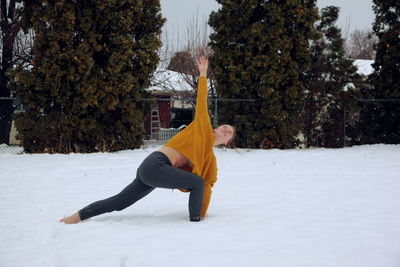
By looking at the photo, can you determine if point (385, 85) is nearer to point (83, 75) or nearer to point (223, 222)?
point (83, 75)

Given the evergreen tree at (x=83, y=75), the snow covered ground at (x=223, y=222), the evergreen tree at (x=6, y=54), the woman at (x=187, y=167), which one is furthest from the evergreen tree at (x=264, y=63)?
the woman at (x=187, y=167)

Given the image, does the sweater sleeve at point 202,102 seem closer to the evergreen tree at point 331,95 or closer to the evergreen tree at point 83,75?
the evergreen tree at point 83,75

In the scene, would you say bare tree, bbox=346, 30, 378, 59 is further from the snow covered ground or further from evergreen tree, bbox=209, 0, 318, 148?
the snow covered ground

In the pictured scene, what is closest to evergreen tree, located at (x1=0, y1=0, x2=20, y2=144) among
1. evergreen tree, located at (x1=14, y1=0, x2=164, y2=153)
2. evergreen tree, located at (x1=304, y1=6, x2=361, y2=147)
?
evergreen tree, located at (x1=14, y1=0, x2=164, y2=153)

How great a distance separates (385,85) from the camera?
13.2 m

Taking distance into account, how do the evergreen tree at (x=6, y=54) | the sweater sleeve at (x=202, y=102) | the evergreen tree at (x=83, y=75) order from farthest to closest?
the evergreen tree at (x=6, y=54), the evergreen tree at (x=83, y=75), the sweater sleeve at (x=202, y=102)

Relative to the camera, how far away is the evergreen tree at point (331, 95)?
13.2 meters

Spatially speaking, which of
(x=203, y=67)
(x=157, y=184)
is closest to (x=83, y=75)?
(x=203, y=67)

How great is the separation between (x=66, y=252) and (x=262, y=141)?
31.5ft

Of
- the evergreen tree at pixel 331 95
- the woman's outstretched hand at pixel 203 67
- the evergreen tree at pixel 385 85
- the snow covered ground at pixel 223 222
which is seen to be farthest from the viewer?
the evergreen tree at pixel 331 95

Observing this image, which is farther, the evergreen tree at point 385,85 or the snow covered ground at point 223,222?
the evergreen tree at point 385,85

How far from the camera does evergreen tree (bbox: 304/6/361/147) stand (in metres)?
13.2

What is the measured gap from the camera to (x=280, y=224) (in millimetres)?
4473

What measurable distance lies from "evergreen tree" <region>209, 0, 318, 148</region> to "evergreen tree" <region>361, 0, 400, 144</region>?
2.45 meters
